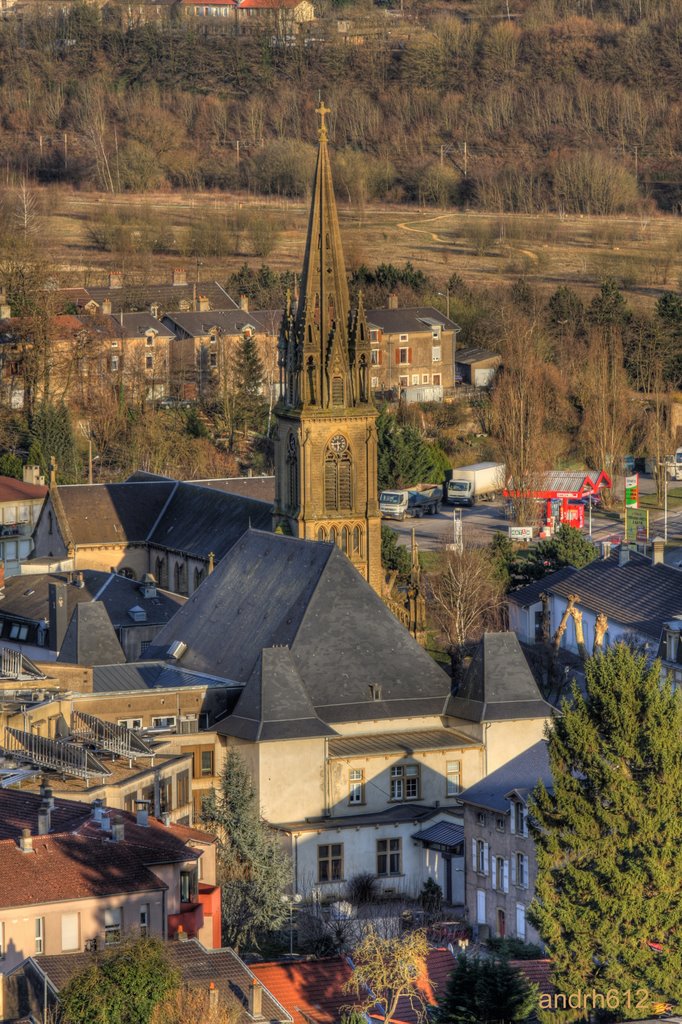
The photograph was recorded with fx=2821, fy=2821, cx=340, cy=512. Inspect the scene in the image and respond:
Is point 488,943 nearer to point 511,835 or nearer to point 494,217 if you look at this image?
point 511,835

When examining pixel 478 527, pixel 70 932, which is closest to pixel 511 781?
pixel 70 932

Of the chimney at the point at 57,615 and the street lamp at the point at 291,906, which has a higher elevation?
the chimney at the point at 57,615

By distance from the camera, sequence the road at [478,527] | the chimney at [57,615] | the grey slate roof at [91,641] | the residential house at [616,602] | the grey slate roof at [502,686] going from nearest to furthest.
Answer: the grey slate roof at [502,686]
the grey slate roof at [91,641]
the chimney at [57,615]
the residential house at [616,602]
the road at [478,527]

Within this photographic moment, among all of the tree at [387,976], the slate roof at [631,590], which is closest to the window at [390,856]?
the tree at [387,976]

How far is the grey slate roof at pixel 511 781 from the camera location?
205 feet

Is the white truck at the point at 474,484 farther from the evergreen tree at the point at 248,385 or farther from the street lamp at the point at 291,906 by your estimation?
the street lamp at the point at 291,906

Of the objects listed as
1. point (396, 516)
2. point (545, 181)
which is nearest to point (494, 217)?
point (545, 181)

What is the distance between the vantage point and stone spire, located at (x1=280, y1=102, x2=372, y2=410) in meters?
84.4

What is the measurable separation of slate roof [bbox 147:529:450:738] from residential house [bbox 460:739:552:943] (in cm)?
516

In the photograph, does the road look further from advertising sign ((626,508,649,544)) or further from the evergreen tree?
the evergreen tree

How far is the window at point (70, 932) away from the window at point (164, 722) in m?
16.8

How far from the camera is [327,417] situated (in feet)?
276

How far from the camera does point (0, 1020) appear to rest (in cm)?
4894

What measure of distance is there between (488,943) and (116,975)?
535 inches
